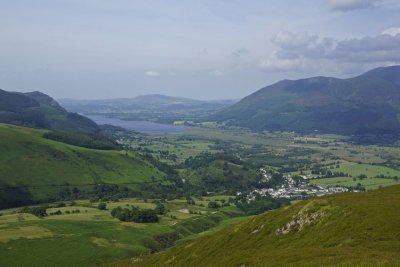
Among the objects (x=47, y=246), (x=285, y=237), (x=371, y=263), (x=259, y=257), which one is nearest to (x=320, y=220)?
(x=285, y=237)

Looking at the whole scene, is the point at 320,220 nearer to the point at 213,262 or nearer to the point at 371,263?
the point at 213,262

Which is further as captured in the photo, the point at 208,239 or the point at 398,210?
the point at 208,239

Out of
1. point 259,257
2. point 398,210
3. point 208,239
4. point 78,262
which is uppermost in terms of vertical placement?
point 398,210

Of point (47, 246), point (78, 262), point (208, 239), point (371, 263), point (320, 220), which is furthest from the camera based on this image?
point (47, 246)

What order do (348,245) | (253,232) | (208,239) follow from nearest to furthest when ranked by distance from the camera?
(348,245) → (253,232) → (208,239)

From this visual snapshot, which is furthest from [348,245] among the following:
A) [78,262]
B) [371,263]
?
[78,262]

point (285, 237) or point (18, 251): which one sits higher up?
point (285, 237)
